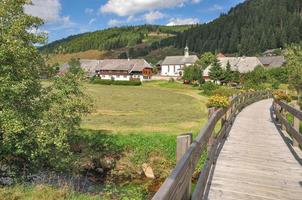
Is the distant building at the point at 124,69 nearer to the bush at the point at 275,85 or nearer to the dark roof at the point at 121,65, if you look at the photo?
the dark roof at the point at 121,65

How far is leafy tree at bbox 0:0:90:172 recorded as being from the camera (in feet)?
40.6

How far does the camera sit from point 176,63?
14612 cm

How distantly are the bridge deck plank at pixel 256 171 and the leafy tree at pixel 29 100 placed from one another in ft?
20.4

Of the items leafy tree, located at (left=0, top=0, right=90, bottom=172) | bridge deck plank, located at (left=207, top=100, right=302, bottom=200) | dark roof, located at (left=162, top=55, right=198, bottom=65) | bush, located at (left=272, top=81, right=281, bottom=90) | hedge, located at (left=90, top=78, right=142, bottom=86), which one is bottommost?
hedge, located at (left=90, top=78, right=142, bottom=86)

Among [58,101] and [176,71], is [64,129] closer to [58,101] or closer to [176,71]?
[58,101]

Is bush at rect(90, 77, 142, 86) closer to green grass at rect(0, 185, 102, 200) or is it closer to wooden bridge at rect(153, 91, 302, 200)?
wooden bridge at rect(153, 91, 302, 200)

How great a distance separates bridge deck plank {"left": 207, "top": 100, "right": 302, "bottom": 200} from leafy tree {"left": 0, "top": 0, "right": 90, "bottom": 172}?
6.23 metres

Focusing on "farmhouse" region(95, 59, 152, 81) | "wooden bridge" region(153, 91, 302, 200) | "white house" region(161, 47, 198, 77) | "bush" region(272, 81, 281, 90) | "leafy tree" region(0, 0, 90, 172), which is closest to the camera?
"wooden bridge" region(153, 91, 302, 200)

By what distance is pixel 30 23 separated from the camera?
13.9 metres

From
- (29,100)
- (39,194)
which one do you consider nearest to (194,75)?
(29,100)

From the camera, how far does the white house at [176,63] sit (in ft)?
468

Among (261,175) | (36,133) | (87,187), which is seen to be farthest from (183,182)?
(87,187)

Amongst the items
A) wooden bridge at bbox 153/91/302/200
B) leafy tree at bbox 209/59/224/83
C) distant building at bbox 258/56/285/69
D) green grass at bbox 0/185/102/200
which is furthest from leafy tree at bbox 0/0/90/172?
distant building at bbox 258/56/285/69

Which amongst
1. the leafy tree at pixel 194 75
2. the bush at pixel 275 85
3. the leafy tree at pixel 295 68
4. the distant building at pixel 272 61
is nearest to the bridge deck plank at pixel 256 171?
the leafy tree at pixel 295 68
